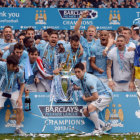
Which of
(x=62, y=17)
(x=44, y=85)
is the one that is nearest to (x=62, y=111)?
(x=44, y=85)

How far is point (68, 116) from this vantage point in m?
10.1

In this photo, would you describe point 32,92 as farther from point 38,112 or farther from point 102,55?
point 102,55

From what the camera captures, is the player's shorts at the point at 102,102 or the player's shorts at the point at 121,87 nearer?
the player's shorts at the point at 102,102

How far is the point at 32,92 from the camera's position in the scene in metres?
10.1

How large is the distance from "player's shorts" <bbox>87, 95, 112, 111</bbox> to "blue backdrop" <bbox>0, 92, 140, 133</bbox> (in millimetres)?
318

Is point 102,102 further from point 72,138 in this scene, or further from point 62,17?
point 62,17

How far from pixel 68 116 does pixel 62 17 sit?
12.4 feet

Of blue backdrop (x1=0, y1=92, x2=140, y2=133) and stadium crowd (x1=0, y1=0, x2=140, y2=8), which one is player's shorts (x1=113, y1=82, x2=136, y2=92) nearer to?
blue backdrop (x1=0, y1=92, x2=140, y2=133)

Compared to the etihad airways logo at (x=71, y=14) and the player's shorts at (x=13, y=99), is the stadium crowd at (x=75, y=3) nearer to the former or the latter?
the etihad airways logo at (x=71, y=14)

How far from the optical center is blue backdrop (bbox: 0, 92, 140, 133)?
32.7 ft

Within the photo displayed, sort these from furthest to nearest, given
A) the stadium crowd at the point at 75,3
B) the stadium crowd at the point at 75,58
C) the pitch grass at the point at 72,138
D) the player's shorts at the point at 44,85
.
Answer: the stadium crowd at the point at 75,3, the player's shorts at the point at 44,85, the stadium crowd at the point at 75,58, the pitch grass at the point at 72,138

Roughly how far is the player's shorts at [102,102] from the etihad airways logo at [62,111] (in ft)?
1.69

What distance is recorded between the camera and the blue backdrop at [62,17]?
42.1 ft

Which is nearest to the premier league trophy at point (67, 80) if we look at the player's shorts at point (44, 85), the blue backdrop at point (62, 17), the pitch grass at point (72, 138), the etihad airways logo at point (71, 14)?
the player's shorts at point (44, 85)
